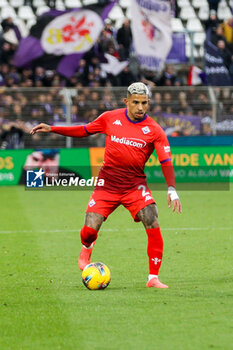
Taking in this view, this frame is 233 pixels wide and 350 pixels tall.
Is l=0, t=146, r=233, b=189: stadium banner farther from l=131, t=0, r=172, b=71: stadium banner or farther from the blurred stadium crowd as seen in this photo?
l=131, t=0, r=172, b=71: stadium banner

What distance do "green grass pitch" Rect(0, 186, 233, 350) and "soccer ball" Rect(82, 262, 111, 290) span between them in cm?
9

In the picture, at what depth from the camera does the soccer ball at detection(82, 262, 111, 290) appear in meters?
7.57

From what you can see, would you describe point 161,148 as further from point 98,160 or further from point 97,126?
point 98,160

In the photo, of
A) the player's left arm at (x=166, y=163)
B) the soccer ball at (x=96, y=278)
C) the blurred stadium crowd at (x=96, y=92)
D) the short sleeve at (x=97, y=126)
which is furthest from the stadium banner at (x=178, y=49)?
the soccer ball at (x=96, y=278)

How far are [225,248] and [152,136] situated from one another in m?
3.34

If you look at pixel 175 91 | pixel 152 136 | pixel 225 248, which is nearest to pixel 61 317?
pixel 152 136

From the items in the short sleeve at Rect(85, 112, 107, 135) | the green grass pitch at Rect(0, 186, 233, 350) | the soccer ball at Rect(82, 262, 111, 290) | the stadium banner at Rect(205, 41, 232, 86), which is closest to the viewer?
the green grass pitch at Rect(0, 186, 233, 350)

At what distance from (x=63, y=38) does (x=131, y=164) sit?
13.6m

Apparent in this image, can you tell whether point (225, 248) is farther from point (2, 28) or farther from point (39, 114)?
point (2, 28)

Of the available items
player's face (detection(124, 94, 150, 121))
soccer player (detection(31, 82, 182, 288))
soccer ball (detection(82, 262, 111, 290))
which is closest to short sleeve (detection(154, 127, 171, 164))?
soccer player (detection(31, 82, 182, 288))

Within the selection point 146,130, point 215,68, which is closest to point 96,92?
point 215,68

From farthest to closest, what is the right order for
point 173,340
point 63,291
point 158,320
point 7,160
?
point 7,160 → point 63,291 → point 158,320 → point 173,340

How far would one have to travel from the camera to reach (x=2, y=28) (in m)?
21.1

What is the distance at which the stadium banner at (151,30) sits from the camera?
62.9ft
